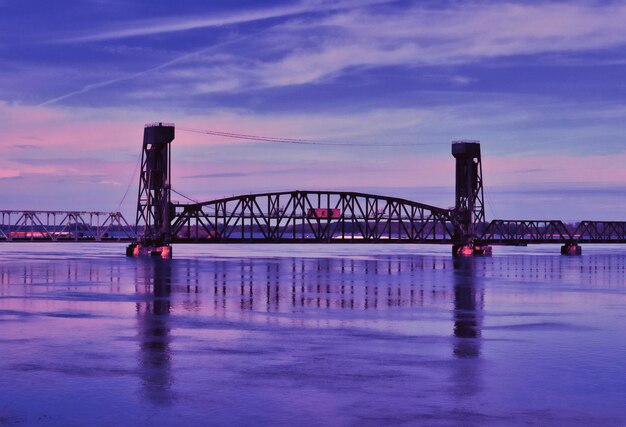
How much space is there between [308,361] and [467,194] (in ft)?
391

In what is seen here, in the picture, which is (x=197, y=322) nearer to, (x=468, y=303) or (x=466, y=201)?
(x=468, y=303)

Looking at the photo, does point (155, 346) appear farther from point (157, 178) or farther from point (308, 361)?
point (157, 178)

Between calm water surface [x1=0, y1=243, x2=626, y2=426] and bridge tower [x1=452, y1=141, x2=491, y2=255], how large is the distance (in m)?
92.9

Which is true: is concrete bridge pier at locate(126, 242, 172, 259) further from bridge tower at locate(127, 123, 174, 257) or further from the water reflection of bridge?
the water reflection of bridge

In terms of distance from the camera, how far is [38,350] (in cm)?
2502

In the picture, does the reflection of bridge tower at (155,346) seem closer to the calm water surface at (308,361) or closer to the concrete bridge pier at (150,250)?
the calm water surface at (308,361)

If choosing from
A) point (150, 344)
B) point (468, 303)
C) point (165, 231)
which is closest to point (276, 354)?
point (150, 344)

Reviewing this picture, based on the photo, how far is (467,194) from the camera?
140 m

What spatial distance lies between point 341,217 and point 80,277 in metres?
87.7

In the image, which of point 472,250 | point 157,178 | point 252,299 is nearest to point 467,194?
point 472,250

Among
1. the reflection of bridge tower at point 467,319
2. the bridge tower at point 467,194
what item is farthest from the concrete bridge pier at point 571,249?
the reflection of bridge tower at point 467,319

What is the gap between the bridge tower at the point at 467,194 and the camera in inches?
5433

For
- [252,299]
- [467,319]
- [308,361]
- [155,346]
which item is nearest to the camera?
[308,361]

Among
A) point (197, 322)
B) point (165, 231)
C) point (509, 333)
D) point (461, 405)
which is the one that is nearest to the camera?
point (461, 405)
